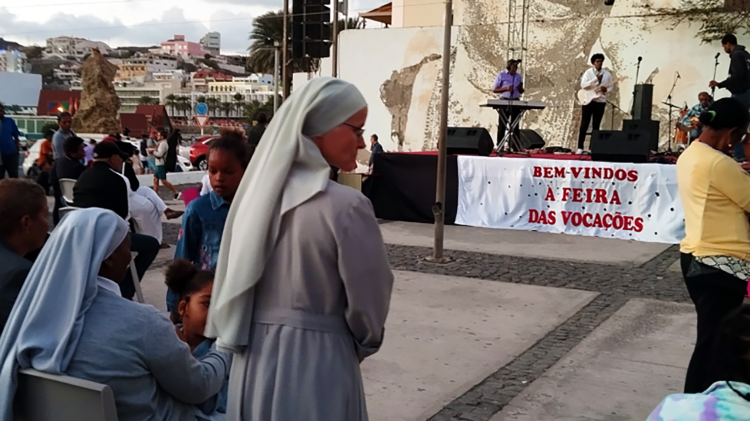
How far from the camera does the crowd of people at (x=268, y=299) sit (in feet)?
6.46

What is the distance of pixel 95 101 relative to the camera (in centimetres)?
3372

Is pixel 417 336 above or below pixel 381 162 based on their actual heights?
below

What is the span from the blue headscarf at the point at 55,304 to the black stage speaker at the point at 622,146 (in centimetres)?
919

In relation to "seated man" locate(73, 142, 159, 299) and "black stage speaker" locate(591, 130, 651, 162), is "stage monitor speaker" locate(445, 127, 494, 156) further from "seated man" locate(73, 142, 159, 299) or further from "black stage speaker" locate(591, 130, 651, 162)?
"seated man" locate(73, 142, 159, 299)

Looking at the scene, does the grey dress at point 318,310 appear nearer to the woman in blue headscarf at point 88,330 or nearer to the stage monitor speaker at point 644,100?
the woman in blue headscarf at point 88,330

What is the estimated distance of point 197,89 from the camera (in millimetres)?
145250

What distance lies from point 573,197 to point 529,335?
201 inches

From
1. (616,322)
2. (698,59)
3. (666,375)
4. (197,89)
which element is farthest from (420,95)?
(197,89)

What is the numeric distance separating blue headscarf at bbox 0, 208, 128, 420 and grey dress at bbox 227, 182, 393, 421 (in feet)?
1.63

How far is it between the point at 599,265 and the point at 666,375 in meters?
3.77

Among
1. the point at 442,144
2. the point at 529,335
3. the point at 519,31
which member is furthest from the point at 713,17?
the point at 529,335

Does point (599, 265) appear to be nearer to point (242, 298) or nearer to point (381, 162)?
point (381, 162)

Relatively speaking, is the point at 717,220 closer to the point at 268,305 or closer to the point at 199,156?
the point at 268,305

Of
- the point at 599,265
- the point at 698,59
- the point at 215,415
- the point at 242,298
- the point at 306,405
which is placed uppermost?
the point at 698,59
